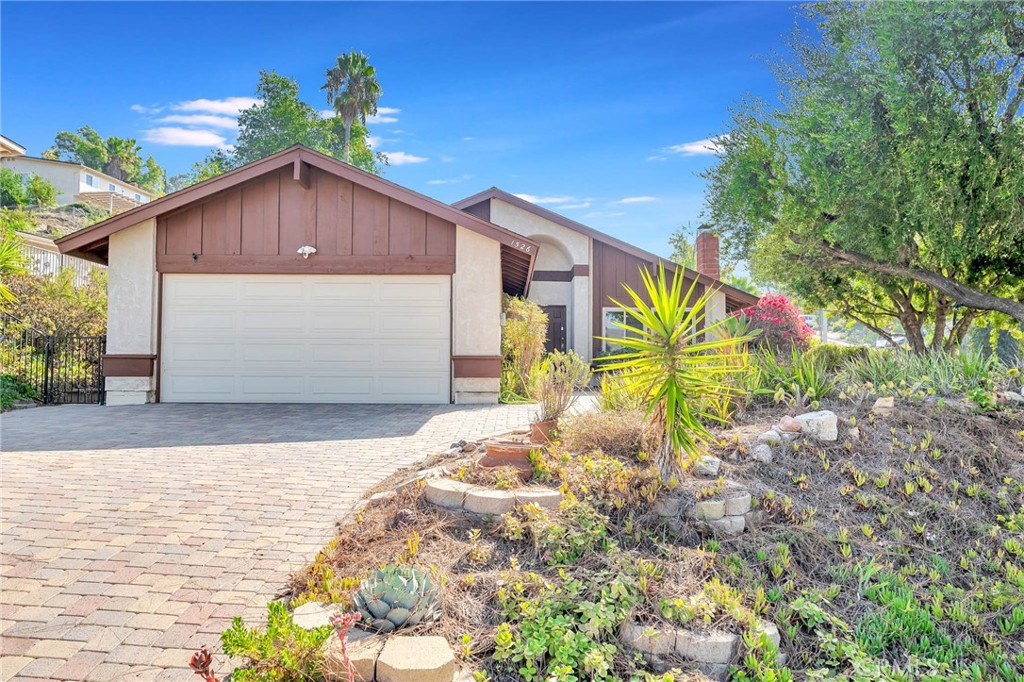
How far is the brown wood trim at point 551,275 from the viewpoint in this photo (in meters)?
16.7

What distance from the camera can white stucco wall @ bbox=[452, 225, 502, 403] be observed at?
10.0 m

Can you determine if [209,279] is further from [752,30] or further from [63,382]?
[752,30]

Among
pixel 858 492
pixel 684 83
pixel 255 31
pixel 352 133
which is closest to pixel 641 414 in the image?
pixel 858 492

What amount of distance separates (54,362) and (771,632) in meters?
12.6

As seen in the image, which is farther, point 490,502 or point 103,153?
point 103,153

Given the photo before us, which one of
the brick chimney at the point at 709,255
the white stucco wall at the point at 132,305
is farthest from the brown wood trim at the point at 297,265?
the brick chimney at the point at 709,255

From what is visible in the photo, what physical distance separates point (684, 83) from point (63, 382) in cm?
1354

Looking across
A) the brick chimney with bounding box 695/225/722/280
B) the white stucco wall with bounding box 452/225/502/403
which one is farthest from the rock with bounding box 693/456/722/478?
the brick chimney with bounding box 695/225/722/280

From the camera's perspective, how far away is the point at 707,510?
357 centimetres

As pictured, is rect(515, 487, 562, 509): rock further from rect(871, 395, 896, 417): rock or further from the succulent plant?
rect(871, 395, 896, 417): rock

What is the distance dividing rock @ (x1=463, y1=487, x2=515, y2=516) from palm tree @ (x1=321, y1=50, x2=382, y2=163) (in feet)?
108

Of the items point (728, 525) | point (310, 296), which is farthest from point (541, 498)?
point (310, 296)

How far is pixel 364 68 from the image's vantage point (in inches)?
1292

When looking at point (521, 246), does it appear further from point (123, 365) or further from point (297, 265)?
point (123, 365)
